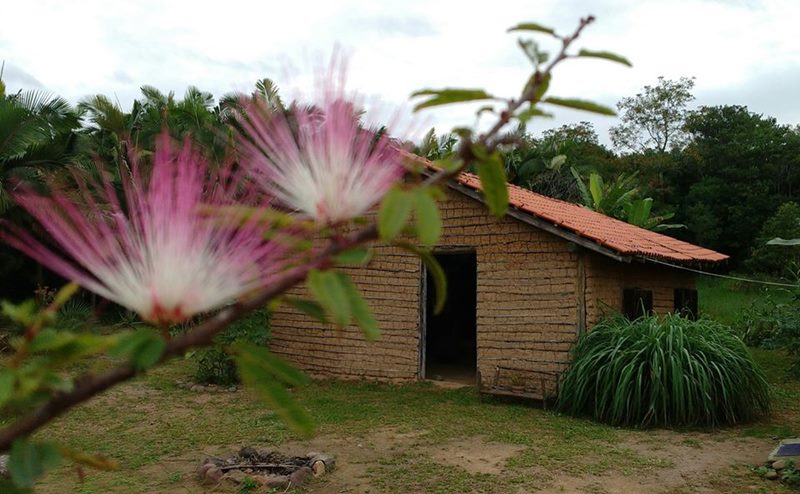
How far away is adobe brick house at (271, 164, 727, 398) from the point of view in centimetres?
861

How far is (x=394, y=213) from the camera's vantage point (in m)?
0.67

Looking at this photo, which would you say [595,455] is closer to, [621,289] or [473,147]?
[621,289]

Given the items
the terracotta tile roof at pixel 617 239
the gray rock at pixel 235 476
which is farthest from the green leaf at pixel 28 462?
the terracotta tile roof at pixel 617 239

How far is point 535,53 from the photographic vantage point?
0.81 metres

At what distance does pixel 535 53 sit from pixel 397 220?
0.95 ft

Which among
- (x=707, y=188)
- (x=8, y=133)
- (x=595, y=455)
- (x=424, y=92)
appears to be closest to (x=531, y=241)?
(x=595, y=455)

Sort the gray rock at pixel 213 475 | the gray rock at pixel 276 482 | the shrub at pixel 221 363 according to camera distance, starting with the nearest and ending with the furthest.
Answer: the gray rock at pixel 276 482, the gray rock at pixel 213 475, the shrub at pixel 221 363

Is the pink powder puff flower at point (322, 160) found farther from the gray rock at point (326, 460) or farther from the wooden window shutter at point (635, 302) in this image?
the wooden window shutter at point (635, 302)

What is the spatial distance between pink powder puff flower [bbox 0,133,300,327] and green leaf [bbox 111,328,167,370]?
31 millimetres

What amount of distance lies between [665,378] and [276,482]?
14.3 feet

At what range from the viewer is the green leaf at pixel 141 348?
67cm

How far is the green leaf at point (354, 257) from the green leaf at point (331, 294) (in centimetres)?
2

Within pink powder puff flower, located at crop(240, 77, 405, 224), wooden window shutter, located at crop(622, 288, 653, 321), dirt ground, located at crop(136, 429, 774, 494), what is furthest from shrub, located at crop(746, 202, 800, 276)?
pink powder puff flower, located at crop(240, 77, 405, 224)

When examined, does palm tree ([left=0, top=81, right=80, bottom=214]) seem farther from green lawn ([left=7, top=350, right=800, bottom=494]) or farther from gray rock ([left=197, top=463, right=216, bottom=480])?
gray rock ([left=197, top=463, right=216, bottom=480])
